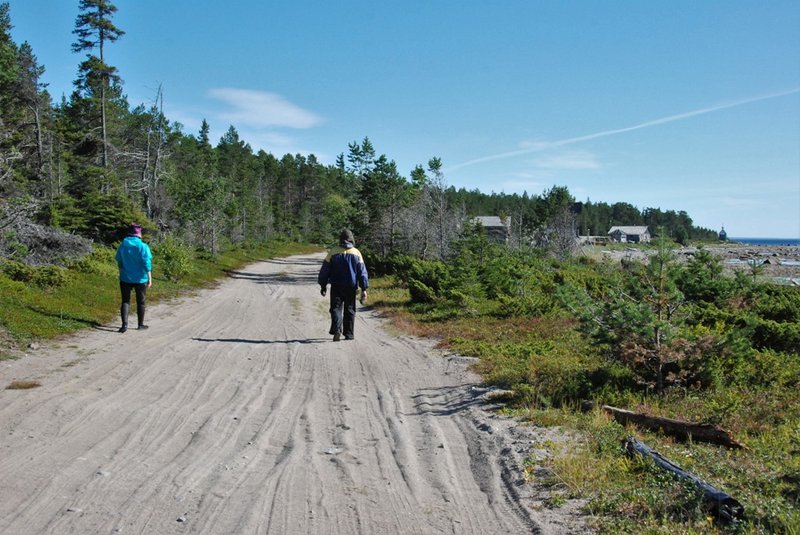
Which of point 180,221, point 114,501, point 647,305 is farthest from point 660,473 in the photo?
point 180,221

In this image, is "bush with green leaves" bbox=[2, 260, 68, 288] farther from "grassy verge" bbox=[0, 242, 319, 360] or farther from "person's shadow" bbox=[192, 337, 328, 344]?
"person's shadow" bbox=[192, 337, 328, 344]

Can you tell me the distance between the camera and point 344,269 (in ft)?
34.4

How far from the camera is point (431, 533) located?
12.5 feet

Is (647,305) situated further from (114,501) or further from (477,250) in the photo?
(477,250)

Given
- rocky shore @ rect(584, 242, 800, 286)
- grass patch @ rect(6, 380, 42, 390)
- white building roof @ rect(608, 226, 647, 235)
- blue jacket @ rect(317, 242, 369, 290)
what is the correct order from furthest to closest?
white building roof @ rect(608, 226, 647, 235) < rocky shore @ rect(584, 242, 800, 286) < blue jacket @ rect(317, 242, 369, 290) < grass patch @ rect(6, 380, 42, 390)

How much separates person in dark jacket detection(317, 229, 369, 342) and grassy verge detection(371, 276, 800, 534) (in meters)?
2.06

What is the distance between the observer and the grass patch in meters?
6.39

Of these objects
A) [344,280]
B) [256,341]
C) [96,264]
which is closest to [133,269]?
[256,341]

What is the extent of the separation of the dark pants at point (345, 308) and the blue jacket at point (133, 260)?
3654mm

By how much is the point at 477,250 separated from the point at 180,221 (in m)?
25.6

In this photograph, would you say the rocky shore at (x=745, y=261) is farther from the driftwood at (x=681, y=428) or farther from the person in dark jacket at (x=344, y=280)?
the person in dark jacket at (x=344, y=280)

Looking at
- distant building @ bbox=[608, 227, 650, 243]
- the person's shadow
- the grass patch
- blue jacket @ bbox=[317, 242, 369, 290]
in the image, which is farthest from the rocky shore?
distant building @ bbox=[608, 227, 650, 243]

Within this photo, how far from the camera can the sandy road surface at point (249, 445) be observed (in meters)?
3.88

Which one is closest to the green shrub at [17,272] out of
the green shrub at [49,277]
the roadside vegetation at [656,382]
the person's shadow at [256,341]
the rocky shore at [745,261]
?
the green shrub at [49,277]
